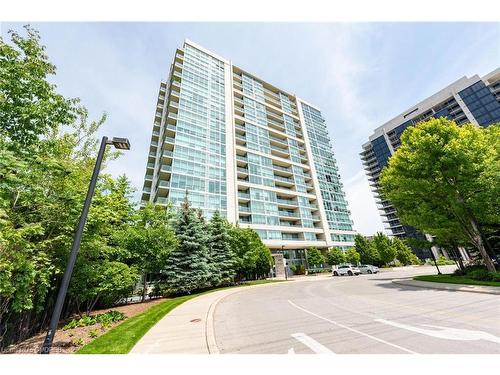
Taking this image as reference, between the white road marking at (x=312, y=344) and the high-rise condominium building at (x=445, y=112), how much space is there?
55398 mm

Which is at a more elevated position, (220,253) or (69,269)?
(220,253)

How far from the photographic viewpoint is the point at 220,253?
25.6m

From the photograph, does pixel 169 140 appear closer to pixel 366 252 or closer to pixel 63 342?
pixel 63 342

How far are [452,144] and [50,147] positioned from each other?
23.5 m

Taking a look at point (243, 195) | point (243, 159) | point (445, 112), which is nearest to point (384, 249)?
point (243, 195)

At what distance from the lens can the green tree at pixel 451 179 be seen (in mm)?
16312

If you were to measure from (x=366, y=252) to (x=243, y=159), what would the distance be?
3369 cm

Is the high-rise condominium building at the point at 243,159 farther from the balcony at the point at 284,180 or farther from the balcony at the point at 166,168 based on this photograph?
the balcony at the point at 284,180

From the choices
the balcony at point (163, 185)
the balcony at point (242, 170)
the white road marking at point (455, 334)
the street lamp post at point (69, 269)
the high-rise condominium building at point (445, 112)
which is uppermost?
the high-rise condominium building at point (445, 112)

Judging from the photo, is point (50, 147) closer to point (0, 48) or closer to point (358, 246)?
point (0, 48)

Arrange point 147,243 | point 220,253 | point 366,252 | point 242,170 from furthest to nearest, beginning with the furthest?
point 366,252
point 242,170
point 220,253
point 147,243

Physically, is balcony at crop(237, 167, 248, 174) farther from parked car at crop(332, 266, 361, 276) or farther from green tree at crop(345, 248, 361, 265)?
green tree at crop(345, 248, 361, 265)

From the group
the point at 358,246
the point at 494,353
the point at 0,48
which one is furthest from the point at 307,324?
the point at 358,246

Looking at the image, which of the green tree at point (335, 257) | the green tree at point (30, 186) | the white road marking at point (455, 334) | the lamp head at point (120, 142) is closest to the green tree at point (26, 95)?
the green tree at point (30, 186)
